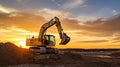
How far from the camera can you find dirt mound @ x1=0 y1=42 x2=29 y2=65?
3208cm

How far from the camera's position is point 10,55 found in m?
33.7

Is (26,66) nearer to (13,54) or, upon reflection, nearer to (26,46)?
(13,54)

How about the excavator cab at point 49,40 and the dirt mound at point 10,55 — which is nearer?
the dirt mound at point 10,55

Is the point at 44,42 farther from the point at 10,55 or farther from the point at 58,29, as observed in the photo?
the point at 10,55

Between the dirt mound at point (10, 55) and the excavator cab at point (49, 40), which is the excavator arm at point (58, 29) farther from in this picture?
the dirt mound at point (10, 55)

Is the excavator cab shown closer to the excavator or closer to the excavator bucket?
the excavator

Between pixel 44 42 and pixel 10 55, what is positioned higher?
pixel 44 42

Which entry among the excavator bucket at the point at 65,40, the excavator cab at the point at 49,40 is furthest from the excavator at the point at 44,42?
the excavator bucket at the point at 65,40

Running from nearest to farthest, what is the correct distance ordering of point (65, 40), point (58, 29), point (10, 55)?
1. point (10, 55)
2. point (65, 40)
3. point (58, 29)

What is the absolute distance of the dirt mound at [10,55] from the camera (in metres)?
32.1

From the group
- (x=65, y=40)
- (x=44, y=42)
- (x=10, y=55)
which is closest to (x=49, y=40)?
(x=44, y=42)

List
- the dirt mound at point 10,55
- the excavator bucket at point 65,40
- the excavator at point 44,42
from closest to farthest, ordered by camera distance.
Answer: the dirt mound at point 10,55 → the excavator bucket at point 65,40 → the excavator at point 44,42

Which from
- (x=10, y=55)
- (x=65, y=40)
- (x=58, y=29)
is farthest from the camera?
(x=58, y=29)

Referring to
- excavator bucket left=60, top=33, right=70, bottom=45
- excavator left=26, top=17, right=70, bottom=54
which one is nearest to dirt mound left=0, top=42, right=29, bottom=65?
excavator left=26, top=17, right=70, bottom=54
